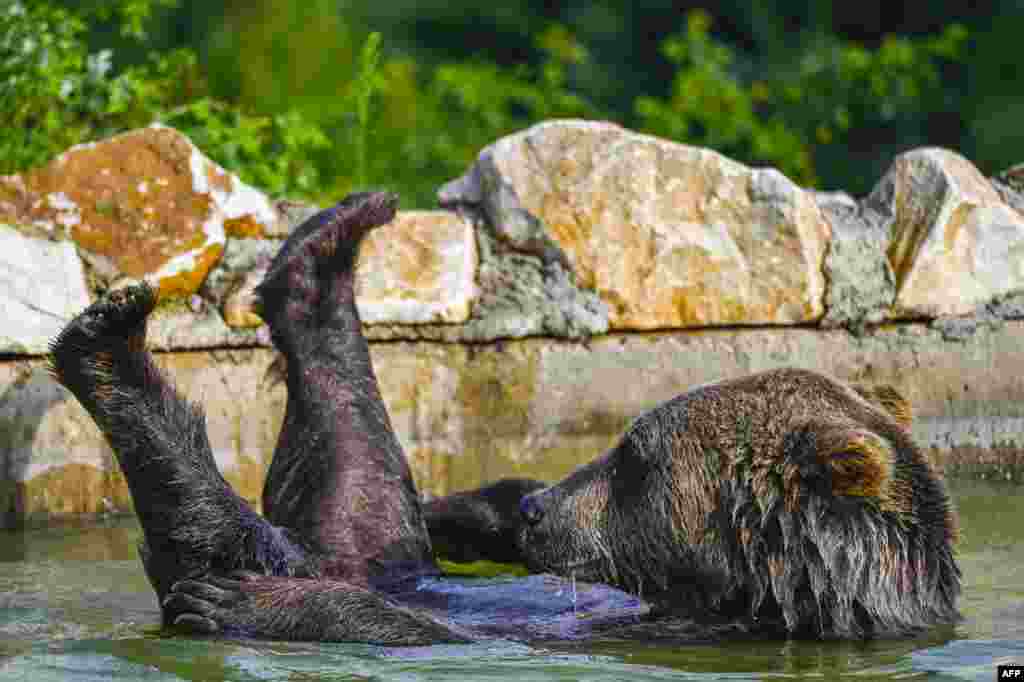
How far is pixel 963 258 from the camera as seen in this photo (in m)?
6.38

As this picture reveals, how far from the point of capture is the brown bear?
14.0 ft

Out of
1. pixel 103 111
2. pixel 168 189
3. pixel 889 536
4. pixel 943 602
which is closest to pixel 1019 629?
pixel 943 602

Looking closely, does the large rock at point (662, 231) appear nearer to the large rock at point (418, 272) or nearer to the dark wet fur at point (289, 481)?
the large rock at point (418, 272)

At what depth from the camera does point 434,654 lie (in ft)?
13.5

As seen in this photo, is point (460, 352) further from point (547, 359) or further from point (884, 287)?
point (884, 287)

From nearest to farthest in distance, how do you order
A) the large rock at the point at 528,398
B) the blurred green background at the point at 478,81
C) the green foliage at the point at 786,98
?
the large rock at the point at 528,398
the blurred green background at the point at 478,81
the green foliage at the point at 786,98

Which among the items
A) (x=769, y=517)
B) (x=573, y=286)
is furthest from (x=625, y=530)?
(x=573, y=286)

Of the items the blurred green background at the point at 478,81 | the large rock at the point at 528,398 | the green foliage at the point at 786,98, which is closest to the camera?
the large rock at the point at 528,398

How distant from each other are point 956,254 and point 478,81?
23.9ft

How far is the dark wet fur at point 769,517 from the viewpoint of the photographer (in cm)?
415

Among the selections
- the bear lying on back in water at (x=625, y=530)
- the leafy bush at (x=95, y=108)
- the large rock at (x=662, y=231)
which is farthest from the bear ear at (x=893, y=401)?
the leafy bush at (x=95, y=108)

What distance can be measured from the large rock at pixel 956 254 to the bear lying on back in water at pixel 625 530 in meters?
1.66

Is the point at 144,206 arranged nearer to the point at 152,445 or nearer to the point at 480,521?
the point at 480,521

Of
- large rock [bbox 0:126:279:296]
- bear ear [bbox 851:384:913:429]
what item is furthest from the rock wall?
bear ear [bbox 851:384:913:429]
